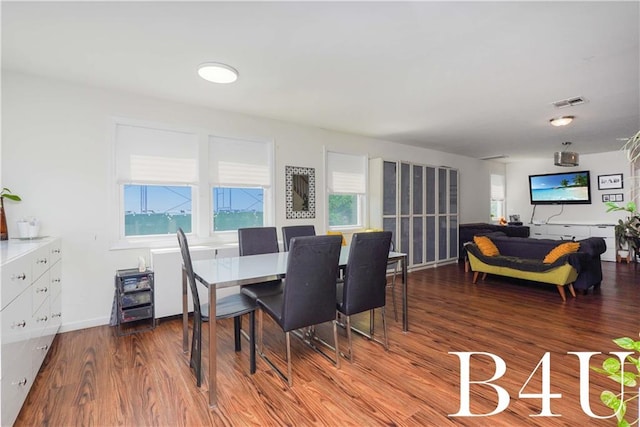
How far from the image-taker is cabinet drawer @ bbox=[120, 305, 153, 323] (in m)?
3.06

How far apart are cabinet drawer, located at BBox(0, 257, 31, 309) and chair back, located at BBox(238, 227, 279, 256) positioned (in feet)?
5.44

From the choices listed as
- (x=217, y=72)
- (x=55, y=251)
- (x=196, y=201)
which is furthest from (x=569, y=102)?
(x=55, y=251)

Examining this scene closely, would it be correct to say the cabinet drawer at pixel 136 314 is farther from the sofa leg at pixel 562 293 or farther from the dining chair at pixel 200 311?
the sofa leg at pixel 562 293

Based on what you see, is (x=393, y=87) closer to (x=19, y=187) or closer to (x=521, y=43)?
(x=521, y=43)

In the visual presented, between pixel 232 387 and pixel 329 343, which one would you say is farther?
pixel 329 343

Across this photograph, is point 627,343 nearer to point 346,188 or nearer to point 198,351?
point 198,351

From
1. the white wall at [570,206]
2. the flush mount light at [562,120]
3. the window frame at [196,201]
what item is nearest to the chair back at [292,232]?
the window frame at [196,201]

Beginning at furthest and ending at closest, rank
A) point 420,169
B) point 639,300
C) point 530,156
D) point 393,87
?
point 530,156 < point 420,169 < point 639,300 < point 393,87

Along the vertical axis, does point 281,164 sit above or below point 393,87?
below

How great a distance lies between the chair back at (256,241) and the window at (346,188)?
1.72 metres

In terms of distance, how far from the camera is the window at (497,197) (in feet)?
27.2

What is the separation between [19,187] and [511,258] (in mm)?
5984

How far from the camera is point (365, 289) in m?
2.56

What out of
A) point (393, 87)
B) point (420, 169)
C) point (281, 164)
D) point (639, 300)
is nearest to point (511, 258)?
point (639, 300)
